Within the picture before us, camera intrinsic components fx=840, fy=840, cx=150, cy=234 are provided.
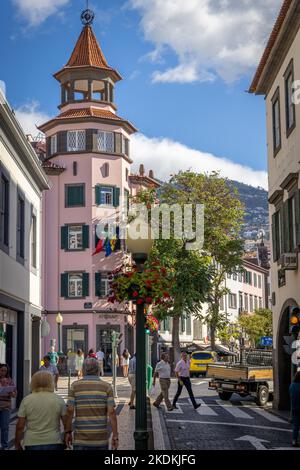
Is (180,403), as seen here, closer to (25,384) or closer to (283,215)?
(25,384)

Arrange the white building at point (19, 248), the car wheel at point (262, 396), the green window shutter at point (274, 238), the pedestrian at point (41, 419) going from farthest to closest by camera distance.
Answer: the car wheel at point (262, 396) < the green window shutter at point (274, 238) < the white building at point (19, 248) < the pedestrian at point (41, 419)

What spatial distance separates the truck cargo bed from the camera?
28062 mm

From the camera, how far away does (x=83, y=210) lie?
5416 centimetres

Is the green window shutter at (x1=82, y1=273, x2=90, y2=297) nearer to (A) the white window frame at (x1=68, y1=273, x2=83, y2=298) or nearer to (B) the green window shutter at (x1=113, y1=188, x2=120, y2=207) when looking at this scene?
(A) the white window frame at (x1=68, y1=273, x2=83, y2=298)

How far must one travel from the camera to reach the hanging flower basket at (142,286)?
40.6 feet

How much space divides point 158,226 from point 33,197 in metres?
23.3

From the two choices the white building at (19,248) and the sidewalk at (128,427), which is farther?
the white building at (19,248)

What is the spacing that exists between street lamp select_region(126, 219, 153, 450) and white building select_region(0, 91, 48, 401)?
8569mm

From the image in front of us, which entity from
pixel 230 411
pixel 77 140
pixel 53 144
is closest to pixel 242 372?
pixel 230 411

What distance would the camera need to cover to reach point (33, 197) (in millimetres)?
28547

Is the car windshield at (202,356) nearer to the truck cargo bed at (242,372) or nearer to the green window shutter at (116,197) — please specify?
the green window shutter at (116,197)

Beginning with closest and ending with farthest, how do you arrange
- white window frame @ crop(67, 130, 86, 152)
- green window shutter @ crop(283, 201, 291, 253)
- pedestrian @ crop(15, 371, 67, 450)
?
pedestrian @ crop(15, 371, 67, 450) < green window shutter @ crop(283, 201, 291, 253) < white window frame @ crop(67, 130, 86, 152)

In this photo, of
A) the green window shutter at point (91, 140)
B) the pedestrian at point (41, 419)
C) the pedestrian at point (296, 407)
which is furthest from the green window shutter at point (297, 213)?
the green window shutter at point (91, 140)

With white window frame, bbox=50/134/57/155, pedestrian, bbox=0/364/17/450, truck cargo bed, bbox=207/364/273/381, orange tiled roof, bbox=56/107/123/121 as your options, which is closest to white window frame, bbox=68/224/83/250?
white window frame, bbox=50/134/57/155
